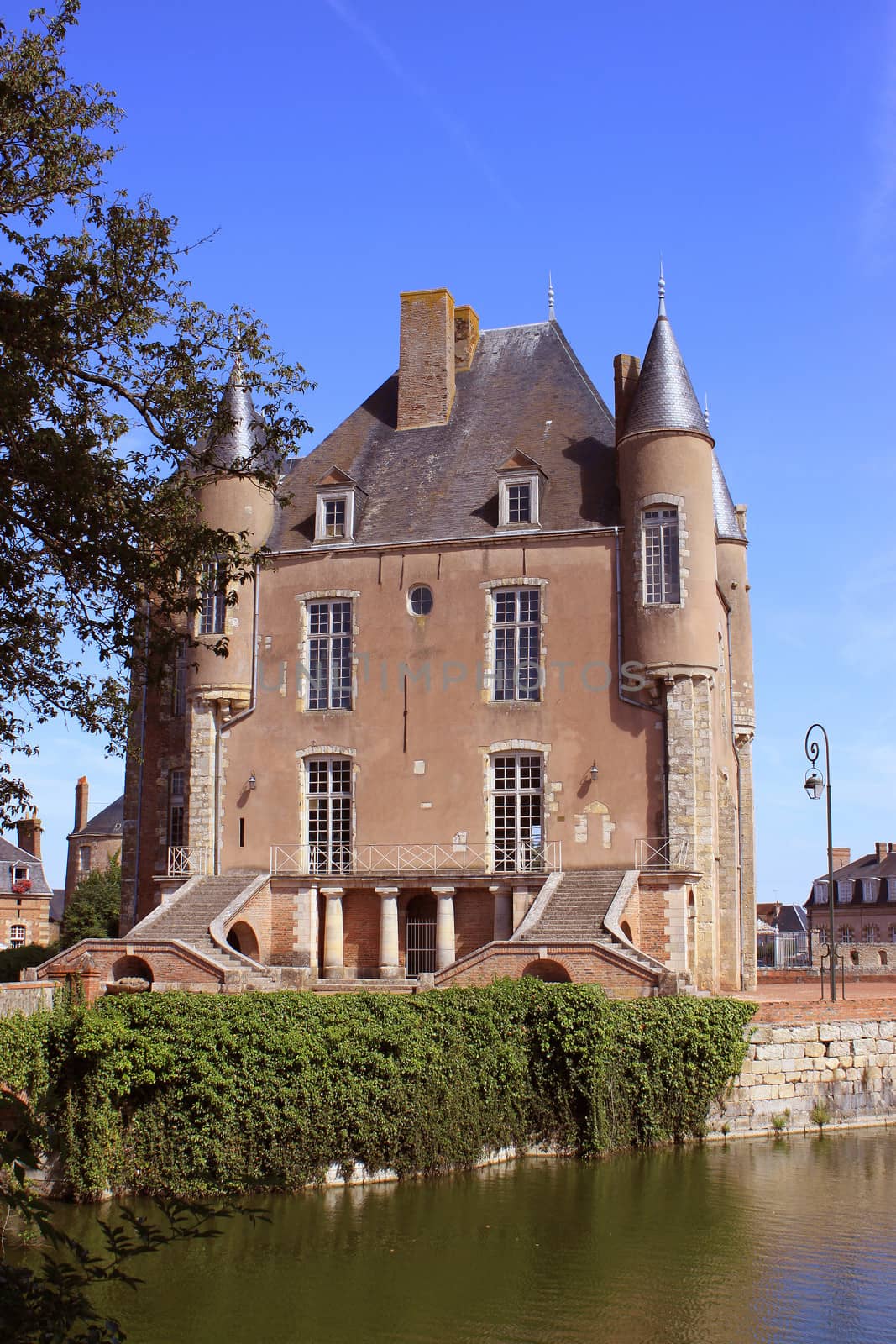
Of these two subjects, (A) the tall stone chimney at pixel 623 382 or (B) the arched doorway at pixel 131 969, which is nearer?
(B) the arched doorway at pixel 131 969

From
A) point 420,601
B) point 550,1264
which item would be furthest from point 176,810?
point 550,1264

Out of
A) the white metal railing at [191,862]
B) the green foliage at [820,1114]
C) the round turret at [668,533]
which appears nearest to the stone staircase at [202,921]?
the white metal railing at [191,862]

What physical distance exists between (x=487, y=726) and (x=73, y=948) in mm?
9396

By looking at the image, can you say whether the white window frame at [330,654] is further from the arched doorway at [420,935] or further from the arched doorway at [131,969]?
the arched doorway at [131,969]

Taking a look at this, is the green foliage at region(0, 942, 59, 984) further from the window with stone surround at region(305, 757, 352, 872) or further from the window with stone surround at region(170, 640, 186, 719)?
the window with stone surround at region(305, 757, 352, 872)

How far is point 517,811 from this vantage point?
28734 mm

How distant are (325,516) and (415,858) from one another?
319 inches

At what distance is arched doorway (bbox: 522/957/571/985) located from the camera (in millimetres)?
23000

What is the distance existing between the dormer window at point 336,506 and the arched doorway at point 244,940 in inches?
345

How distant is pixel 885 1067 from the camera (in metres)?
23.8

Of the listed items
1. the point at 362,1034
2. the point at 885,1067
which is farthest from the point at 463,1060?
the point at 885,1067

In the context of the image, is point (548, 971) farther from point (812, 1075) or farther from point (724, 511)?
point (724, 511)

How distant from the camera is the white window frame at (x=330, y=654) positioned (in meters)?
30.4

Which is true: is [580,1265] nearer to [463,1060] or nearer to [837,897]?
[463,1060]
